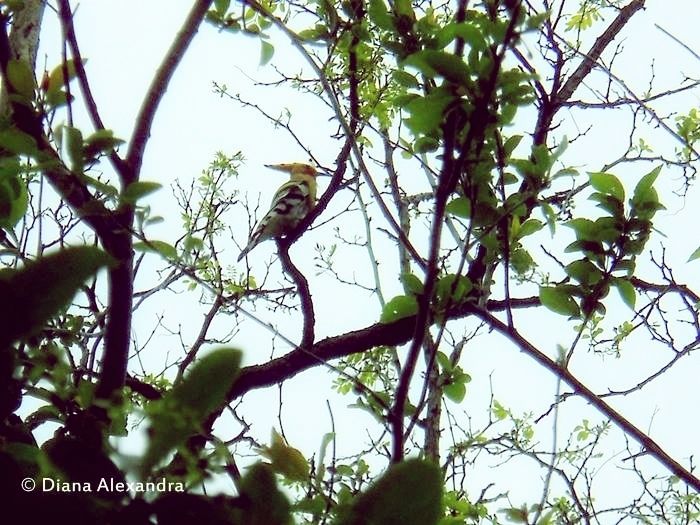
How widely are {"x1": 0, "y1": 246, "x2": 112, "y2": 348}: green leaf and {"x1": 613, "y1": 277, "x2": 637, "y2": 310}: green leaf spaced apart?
112cm

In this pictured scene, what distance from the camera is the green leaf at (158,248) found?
44.7 inches

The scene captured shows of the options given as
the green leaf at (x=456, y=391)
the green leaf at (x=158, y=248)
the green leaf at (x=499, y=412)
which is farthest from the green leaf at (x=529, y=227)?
the green leaf at (x=499, y=412)

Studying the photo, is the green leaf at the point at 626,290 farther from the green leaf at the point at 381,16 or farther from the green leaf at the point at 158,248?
the green leaf at the point at 158,248

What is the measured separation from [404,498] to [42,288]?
22cm

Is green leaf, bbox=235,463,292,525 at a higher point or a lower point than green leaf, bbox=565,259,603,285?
lower

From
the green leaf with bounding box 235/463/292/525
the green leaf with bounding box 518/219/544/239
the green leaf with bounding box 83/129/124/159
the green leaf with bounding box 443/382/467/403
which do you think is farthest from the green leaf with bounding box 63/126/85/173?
the green leaf with bounding box 443/382/467/403

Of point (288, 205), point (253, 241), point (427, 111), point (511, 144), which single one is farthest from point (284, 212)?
point (427, 111)

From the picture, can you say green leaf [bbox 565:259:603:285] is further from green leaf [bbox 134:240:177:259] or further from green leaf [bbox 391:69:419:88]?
green leaf [bbox 134:240:177:259]

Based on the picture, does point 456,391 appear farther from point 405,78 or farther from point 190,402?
point 190,402

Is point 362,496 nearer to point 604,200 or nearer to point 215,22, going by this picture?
point 604,200

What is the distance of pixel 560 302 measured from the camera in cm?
139

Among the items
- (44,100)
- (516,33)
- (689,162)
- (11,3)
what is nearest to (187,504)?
(516,33)

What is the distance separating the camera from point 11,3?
56.1 inches

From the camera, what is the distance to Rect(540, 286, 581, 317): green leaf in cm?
139
